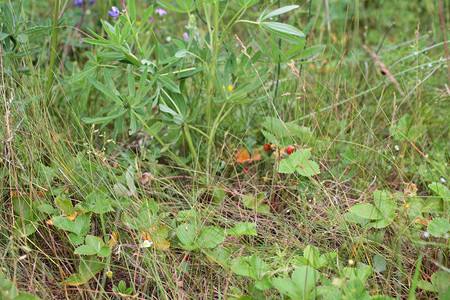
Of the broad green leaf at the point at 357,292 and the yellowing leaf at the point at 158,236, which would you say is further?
the yellowing leaf at the point at 158,236

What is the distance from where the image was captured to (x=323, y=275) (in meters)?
1.32

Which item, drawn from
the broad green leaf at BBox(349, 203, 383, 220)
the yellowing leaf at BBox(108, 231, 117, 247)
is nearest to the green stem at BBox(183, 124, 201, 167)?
the yellowing leaf at BBox(108, 231, 117, 247)

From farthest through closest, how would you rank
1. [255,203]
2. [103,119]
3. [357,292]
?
1. [255,203]
2. [103,119]
3. [357,292]

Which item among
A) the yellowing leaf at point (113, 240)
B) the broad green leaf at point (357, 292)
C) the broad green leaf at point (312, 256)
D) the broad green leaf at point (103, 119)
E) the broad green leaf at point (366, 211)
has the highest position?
the broad green leaf at point (103, 119)

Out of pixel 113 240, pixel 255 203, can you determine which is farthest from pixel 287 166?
pixel 113 240

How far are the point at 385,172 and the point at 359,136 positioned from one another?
0.68ft

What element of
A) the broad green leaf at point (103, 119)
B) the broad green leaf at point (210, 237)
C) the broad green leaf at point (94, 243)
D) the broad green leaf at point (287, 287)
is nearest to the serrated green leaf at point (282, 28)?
the broad green leaf at point (103, 119)

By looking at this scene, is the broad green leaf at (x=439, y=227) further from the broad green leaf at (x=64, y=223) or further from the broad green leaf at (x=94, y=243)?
the broad green leaf at (x=64, y=223)

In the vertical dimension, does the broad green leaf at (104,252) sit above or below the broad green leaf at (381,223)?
below

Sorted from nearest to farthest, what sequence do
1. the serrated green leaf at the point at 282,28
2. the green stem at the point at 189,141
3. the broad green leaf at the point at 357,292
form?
1. the broad green leaf at the point at 357,292
2. the serrated green leaf at the point at 282,28
3. the green stem at the point at 189,141

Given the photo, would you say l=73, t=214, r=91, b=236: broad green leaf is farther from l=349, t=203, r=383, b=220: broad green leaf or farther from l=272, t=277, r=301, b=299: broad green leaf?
l=349, t=203, r=383, b=220: broad green leaf

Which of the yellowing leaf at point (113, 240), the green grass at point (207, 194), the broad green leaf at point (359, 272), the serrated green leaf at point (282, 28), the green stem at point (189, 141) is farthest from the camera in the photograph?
the green stem at point (189, 141)

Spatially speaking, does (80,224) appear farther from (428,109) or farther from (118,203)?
(428,109)

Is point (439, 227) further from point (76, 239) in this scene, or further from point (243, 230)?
point (76, 239)
